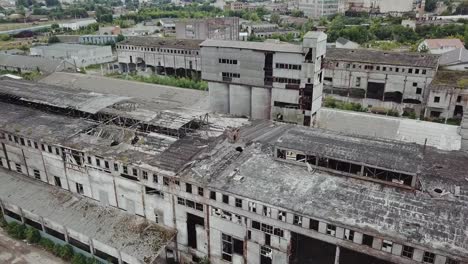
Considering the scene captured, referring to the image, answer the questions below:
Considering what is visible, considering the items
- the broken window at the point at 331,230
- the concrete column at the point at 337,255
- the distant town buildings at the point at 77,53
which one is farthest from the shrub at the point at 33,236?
the distant town buildings at the point at 77,53

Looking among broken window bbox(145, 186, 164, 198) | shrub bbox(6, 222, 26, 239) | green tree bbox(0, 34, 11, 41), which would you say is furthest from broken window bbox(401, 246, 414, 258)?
green tree bbox(0, 34, 11, 41)

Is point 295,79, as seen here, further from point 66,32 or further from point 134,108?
point 66,32

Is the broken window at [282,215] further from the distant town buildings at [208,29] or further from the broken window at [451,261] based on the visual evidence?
the distant town buildings at [208,29]

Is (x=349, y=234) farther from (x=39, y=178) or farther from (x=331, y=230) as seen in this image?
(x=39, y=178)

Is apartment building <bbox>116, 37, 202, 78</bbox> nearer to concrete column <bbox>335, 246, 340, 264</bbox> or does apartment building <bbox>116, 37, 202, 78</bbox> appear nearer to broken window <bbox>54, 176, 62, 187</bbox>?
broken window <bbox>54, 176, 62, 187</bbox>

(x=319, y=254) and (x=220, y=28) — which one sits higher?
(x=220, y=28)

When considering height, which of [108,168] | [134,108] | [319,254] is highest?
[134,108]

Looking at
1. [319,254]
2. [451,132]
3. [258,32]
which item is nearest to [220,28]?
[258,32]
